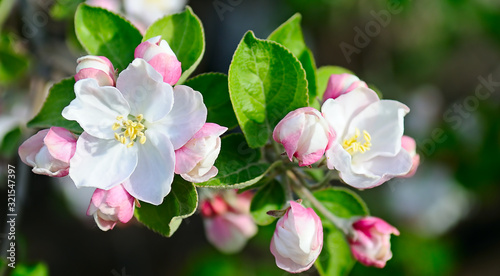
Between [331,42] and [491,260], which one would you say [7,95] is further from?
[491,260]

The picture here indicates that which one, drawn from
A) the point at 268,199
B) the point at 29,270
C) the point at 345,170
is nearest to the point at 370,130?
the point at 345,170

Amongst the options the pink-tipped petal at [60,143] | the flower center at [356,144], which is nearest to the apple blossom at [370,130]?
the flower center at [356,144]

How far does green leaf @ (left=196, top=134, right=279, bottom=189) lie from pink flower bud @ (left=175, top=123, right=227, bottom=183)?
44mm

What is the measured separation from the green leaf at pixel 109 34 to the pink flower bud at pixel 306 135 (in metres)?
0.39

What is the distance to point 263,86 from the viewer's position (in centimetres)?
101

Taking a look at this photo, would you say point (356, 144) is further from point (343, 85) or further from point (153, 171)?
point (153, 171)

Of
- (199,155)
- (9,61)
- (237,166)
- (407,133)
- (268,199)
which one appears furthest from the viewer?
(407,133)

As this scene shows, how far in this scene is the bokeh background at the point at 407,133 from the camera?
7.76 feet

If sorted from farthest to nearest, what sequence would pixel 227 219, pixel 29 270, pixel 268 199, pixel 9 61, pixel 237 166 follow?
pixel 9 61, pixel 227 219, pixel 29 270, pixel 268 199, pixel 237 166

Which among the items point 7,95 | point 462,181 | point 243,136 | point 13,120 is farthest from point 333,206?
point 462,181

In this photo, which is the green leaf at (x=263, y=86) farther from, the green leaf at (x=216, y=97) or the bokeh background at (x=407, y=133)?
the bokeh background at (x=407, y=133)

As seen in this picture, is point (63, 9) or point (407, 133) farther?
point (407, 133)

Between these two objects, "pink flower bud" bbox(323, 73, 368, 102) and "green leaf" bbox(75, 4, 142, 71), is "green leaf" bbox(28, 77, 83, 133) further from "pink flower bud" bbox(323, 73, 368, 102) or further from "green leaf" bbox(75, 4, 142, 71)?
"pink flower bud" bbox(323, 73, 368, 102)

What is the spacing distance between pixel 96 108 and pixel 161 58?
6.1 inches
